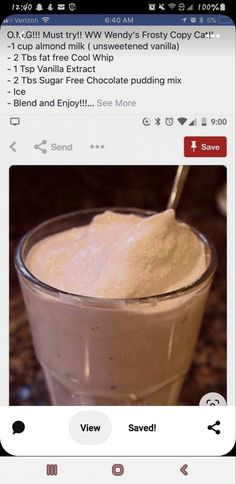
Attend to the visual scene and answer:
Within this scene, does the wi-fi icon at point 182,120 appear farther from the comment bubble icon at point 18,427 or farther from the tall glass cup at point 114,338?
the comment bubble icon at point 18,427

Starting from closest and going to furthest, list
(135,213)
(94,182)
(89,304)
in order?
(89,304) → (135,213) → (94,182)

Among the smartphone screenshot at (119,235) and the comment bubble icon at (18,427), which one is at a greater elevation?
the smartphone screenshot at (119,235)

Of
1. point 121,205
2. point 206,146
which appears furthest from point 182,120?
point 121,205

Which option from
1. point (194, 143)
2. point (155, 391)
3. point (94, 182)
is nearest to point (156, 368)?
point (155, 391)

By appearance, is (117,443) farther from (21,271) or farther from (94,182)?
(94,182)

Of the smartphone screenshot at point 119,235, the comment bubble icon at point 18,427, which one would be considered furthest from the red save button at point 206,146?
the comment bubble icon at point 18,427
